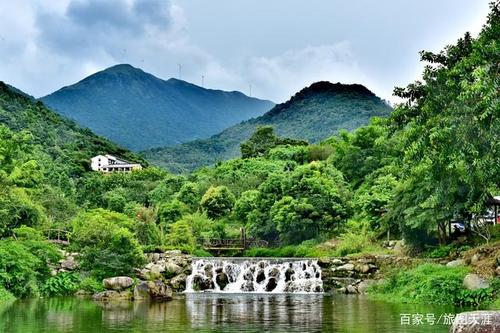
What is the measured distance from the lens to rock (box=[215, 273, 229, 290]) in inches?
1099

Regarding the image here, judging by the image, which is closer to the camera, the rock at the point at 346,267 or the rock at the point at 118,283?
the rock at the point at 118,283

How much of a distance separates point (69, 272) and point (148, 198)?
2957 centimetres

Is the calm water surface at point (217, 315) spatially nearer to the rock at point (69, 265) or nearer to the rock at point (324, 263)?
the rock at point (69, 265)

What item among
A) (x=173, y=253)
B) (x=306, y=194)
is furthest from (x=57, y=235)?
(x=306, y=194)

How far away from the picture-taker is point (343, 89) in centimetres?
10388

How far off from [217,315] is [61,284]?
8.65 metres

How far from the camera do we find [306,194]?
1319 inches

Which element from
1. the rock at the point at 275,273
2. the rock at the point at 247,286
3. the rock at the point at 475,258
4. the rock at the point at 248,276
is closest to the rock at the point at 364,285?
the rock at the point at 275,273

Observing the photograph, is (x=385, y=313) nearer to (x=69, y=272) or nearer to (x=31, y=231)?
(x=69, y=272)

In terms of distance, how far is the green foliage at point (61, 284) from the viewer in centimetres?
2252

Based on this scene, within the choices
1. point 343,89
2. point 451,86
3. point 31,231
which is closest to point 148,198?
point 31,231

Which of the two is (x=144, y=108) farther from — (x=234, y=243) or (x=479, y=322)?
(x=479, y=322)

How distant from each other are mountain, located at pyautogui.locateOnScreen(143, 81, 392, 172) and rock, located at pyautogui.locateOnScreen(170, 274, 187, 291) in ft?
196

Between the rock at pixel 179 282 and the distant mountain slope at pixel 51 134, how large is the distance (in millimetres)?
34069
